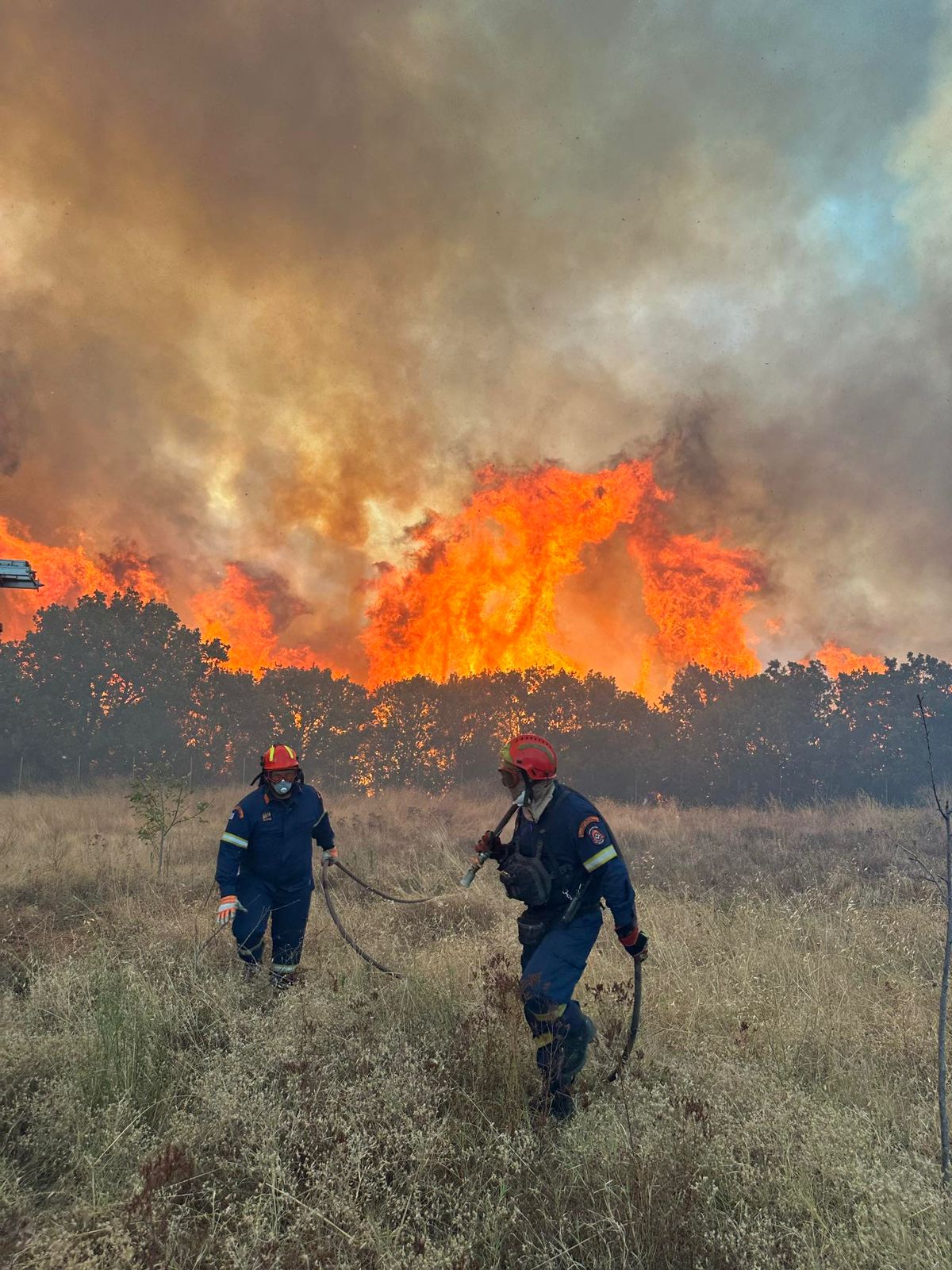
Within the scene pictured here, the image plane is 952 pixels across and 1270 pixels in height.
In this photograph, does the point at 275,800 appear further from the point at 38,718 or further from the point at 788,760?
the point at 788,760

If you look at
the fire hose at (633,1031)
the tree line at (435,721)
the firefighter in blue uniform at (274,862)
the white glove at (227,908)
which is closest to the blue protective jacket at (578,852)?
the fire hose at (633,1031)

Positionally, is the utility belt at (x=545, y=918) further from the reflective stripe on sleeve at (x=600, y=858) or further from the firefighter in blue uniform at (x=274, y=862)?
the firefighter in blue uniform at (x=274, y=862)

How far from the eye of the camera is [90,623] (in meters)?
32.7

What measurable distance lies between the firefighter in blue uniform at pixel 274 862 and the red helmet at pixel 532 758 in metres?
2.41

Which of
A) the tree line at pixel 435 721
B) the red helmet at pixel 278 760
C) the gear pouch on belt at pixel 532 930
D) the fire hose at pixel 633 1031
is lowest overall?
the fire hose at pixel 633 1031

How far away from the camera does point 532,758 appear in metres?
4.62

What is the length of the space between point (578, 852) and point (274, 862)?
3149mm

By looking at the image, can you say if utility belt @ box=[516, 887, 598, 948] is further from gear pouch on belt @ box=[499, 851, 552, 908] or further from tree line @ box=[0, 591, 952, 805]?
tree line @ box=[0, 591, 952, 805]

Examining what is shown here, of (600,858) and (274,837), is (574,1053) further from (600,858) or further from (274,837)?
(274,837)

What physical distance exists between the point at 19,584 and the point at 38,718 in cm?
2424

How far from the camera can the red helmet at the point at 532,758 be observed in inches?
181

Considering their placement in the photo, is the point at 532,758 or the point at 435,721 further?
the point at 435,721

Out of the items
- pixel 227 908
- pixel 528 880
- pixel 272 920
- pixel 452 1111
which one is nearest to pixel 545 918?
pixel 528 880

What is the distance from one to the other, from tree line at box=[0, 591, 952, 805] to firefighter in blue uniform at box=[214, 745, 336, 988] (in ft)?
91.2
